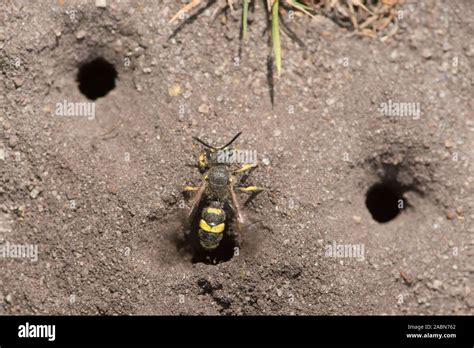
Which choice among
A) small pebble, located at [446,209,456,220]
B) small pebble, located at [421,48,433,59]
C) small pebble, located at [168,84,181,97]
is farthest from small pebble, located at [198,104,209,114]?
small pebble, located at [446,209,456,220]

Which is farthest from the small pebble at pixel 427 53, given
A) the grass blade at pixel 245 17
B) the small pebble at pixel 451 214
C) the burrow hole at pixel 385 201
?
the grass blade at pixel 245 17

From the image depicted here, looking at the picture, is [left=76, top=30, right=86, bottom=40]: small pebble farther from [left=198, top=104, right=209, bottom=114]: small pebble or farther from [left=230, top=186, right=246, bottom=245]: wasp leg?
[left=230, top=186, right=246, bottom=245]: wasp leg

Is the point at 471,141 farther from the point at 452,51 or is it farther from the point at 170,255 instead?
the point at 170,255

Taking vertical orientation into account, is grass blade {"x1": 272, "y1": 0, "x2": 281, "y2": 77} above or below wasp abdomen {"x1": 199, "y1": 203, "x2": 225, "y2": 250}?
above

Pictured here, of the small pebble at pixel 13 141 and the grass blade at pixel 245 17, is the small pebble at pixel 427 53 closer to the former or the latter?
the grass blade at pixel 245 17

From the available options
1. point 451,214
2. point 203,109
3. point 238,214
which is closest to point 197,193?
point 238,214

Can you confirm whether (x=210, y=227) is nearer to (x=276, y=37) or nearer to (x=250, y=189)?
(x=250, y=189)

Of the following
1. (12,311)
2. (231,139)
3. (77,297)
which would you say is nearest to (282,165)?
(231,139)
